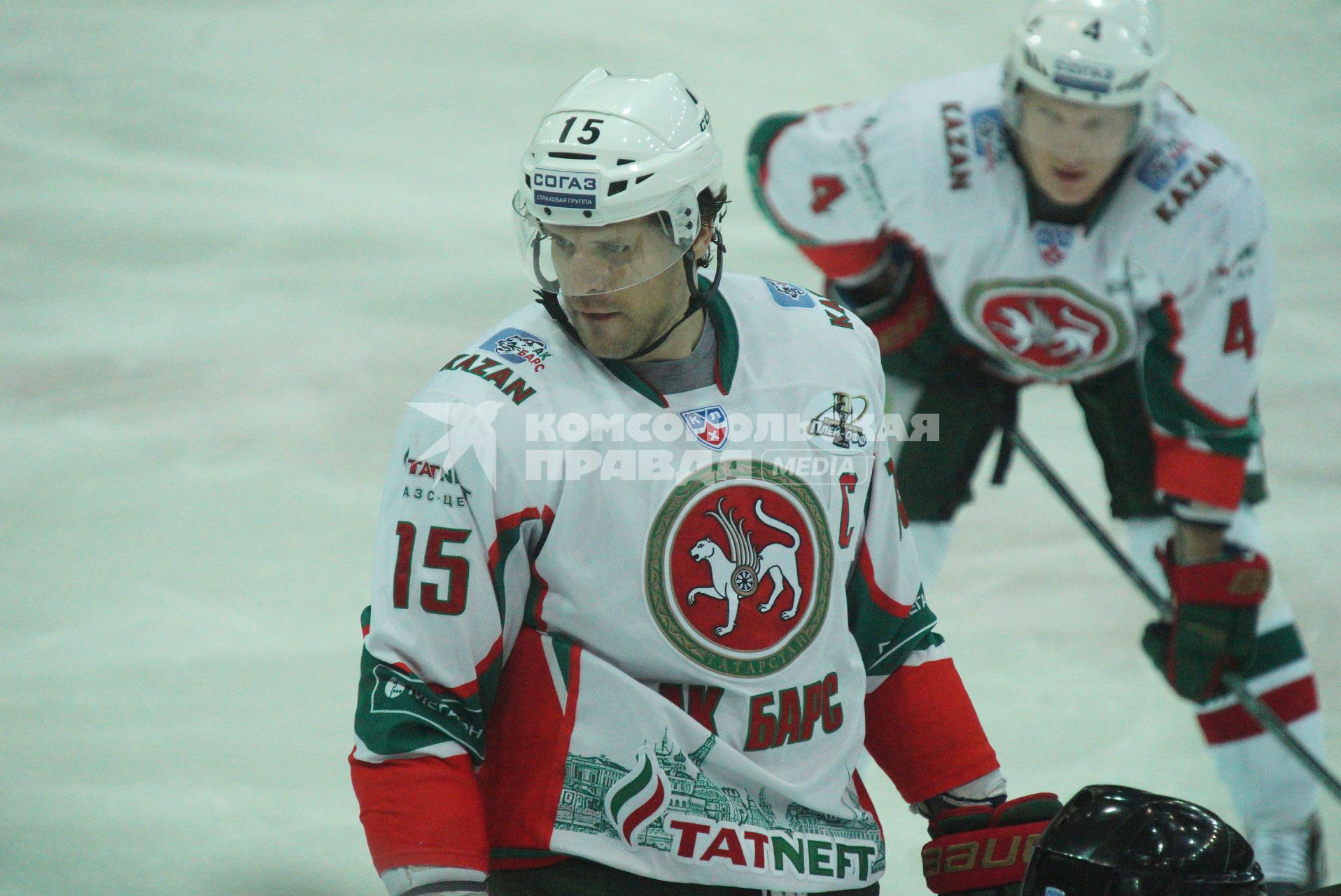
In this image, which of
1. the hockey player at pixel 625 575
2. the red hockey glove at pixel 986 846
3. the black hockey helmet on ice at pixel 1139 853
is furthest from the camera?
the red hockey glove at pixel 986 846

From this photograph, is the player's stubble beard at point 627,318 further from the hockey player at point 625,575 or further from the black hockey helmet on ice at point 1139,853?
the black hockey helmet on ice at point 1139,853

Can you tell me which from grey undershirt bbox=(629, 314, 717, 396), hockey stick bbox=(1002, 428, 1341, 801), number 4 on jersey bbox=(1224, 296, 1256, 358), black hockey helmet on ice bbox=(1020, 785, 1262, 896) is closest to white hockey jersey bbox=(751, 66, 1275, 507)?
number 4 on jersey bbox=(1224, 296, 1256, 358)

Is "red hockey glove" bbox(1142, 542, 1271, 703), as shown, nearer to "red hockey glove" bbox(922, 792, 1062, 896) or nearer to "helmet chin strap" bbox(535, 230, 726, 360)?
"red hockey glove" bbox(922, 792, 1062, 896)

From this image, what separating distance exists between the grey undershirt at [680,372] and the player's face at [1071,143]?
1.41 m

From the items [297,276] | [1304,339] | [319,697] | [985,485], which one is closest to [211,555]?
[319,697]

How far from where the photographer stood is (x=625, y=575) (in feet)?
Result: 5.20

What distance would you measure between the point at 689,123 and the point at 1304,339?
12.5 ft

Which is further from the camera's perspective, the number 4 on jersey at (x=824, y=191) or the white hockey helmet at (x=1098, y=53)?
the number 4 on jersey at (x=824, y=191)

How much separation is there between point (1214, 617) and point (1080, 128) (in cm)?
90

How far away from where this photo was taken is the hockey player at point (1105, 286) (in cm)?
288

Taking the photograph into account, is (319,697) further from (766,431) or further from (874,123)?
(766,431)

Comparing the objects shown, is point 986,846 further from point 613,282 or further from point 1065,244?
point 1065,244

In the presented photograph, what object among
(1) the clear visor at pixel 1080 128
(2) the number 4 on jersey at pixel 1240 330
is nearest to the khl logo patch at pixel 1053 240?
(1) the clear visor at pixel 1080 128

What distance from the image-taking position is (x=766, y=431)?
1667 mm
